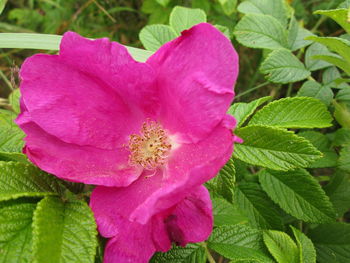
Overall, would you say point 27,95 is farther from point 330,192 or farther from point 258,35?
point 330,192

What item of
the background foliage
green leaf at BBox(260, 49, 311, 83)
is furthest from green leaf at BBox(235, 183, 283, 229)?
green leaf at BBox(260, 49, 311, 83)

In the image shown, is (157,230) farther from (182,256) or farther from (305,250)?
(305,250)

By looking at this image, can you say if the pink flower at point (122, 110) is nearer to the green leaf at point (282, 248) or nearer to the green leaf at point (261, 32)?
the green leaf at point (282, 248)

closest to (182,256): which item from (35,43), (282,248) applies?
(282,248)

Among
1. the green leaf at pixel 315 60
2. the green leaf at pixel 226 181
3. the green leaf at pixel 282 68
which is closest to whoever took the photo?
the green leaf at pixel 226 181

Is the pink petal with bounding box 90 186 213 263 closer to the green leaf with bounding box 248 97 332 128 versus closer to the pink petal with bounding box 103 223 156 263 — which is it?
the pink petal with bounding box 103 223 156 263

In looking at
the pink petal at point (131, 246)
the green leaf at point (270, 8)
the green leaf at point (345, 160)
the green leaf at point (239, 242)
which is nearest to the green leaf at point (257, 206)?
the green leaf at point (239, 242)

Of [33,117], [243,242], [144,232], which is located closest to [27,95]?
[33,117]
